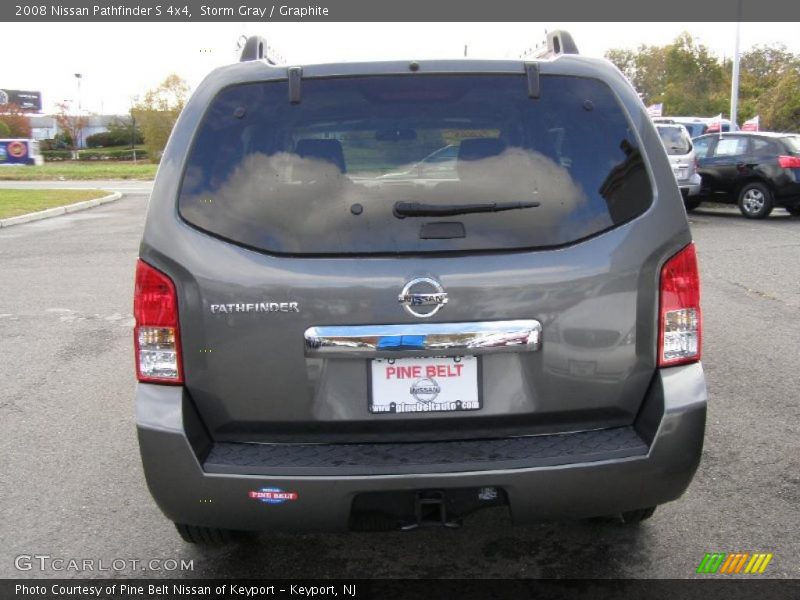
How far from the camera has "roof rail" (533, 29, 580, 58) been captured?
312 cm

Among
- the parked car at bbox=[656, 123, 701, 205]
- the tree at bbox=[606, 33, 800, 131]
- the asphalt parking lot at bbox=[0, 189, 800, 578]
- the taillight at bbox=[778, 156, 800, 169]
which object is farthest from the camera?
the tree at bbox=[606, 33, 800, 131]

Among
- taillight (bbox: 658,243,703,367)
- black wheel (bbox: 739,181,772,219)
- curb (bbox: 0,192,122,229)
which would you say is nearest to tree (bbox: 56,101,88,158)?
curb (bbox: 0,192,122,229)

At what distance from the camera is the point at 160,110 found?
164 feet

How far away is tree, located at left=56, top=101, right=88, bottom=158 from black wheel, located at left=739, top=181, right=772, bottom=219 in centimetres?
6258

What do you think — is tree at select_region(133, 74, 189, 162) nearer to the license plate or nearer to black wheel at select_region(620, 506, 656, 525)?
black wheel at select_region(620, 506, 656, 525)

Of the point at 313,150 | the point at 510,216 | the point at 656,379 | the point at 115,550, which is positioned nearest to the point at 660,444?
the point at 656,379

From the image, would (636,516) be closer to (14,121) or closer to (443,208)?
(443,208)

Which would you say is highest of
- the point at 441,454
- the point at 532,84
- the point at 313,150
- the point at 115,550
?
the point at 532,84

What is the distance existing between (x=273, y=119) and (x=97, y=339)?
4.96 metres

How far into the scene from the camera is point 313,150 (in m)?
2.75

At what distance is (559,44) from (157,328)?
1822 millimetres

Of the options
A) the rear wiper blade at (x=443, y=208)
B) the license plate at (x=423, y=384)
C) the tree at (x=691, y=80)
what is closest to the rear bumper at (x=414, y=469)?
the license plate at (x=423, y=384)

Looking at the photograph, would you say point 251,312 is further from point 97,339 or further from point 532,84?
point 97,339

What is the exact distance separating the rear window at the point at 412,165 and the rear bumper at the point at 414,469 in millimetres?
622
